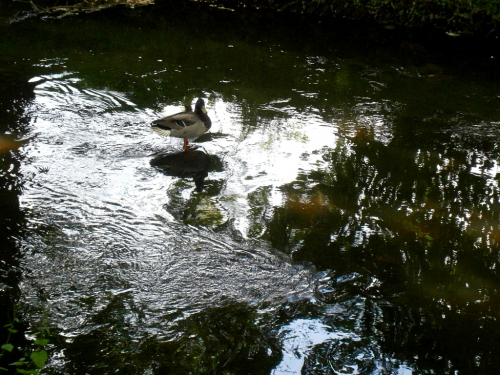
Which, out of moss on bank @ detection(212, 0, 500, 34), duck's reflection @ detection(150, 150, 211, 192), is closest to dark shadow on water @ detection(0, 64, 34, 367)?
duck's reflection @ detection(150, 150, 211, 192)

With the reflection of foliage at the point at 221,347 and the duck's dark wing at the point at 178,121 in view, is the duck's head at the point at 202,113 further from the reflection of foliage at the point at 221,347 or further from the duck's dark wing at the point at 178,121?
the reflection of foliage at the point at 221,347

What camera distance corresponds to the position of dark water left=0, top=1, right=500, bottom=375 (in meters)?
3.58

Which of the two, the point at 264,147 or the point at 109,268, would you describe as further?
the point at 264,147

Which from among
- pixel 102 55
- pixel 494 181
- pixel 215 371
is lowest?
pixel 215 371

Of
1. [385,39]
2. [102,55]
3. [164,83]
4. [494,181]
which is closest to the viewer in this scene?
[494,181]

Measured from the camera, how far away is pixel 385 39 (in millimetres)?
11070

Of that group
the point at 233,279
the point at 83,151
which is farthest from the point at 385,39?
the point at 233,279

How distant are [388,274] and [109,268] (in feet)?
7.28

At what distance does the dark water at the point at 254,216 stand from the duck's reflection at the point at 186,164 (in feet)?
0.10

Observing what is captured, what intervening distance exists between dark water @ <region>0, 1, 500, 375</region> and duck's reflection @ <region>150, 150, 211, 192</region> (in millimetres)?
29

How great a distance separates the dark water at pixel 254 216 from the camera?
3.58m

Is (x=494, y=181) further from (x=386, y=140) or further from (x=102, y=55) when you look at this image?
(x=102, y=55)

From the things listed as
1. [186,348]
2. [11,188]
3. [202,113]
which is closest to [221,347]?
[186,348]

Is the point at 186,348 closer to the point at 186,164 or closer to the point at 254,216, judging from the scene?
the point at 254,216
